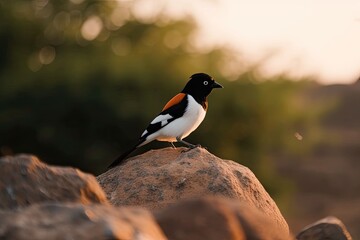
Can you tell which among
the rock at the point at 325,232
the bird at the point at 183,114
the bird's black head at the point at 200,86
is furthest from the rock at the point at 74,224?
the bird's black head at the point at 200,86

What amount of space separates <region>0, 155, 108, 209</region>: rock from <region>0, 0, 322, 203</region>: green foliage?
11960 millimetres

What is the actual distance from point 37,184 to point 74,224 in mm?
813

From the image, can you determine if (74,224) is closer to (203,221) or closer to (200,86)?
(203,221)

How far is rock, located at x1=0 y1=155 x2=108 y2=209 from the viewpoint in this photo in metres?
4.01

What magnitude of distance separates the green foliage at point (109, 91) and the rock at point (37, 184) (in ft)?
39.2

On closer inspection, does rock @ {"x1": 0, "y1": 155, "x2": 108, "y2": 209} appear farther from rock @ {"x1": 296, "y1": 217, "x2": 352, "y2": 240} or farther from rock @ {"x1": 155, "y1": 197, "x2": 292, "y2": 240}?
rock @ {"x1": 296, "y1": 217, "x2": 352, "y2": 240}

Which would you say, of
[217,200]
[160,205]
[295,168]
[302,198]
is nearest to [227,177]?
[160,205]

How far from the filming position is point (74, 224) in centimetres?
332

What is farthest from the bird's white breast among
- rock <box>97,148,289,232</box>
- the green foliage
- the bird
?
the green foliage

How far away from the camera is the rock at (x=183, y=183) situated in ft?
17.7

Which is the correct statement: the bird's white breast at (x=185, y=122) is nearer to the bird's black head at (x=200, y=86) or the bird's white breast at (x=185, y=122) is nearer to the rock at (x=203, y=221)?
the bird's black head at (x=200, y=86)

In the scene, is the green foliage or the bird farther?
the green foliage

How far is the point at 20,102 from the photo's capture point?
17.2 meters

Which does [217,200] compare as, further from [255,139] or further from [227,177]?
[255,139]
